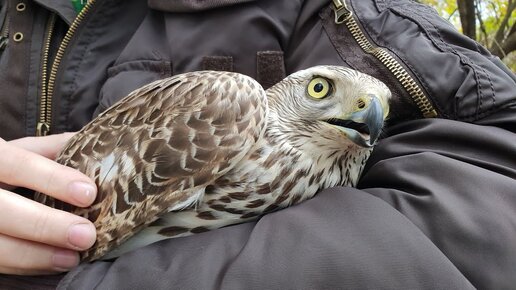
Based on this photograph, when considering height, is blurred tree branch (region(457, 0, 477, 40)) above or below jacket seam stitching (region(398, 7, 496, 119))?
below

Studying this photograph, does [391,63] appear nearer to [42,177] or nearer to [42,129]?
[42,177]

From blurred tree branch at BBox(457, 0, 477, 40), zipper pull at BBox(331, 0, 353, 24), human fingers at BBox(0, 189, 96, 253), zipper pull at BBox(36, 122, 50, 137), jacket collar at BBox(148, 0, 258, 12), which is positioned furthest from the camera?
blurred tree branch at BBox(457, 0, 477, 40)

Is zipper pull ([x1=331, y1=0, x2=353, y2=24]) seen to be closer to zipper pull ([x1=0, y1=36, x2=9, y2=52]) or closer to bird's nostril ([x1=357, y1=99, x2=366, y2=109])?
bird's nostril ([x1=357, y1=99, x2=366, y2=109])

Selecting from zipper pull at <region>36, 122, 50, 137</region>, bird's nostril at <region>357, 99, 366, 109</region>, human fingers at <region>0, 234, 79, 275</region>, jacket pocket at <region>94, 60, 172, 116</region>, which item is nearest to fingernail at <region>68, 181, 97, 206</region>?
human fingers at <region>0, 234, 79, 275</region>

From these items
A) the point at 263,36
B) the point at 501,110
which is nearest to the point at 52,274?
the point at 263,36

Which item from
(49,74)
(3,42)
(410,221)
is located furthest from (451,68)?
(3,42)

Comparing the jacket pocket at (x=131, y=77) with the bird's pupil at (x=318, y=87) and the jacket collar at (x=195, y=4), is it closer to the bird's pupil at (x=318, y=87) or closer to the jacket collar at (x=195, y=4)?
the jacket collar at (x=195, y=4)
